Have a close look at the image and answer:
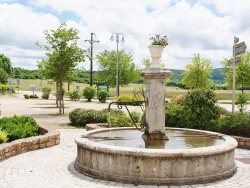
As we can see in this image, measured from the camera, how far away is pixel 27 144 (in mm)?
9727

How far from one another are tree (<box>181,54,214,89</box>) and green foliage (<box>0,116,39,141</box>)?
35.5 meters

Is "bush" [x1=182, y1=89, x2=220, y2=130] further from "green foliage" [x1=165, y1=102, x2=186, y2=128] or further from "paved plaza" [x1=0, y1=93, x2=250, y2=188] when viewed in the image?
"paved plaza" [x1=0, y1=93, x2=250, y2=188]

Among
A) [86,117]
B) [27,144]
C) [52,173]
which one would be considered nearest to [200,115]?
[86,117]

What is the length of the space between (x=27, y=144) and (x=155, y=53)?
13.8ft

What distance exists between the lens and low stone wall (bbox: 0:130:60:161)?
8719 millimetres

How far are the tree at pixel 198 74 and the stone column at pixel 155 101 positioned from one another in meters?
37.8

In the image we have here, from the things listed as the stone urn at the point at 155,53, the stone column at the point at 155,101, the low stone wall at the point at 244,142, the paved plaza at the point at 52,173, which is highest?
the stone urn at the point at 155,53

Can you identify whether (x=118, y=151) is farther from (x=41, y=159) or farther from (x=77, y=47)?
(x=77, y=47)

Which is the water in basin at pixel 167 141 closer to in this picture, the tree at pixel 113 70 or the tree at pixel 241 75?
the tree at pixel 241 75

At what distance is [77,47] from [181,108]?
11.6 m

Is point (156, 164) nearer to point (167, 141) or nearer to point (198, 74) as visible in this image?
point (167, 141)

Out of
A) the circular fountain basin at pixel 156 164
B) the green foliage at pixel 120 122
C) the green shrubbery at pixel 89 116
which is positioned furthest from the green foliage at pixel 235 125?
the green shrubbery at pixel 89 116

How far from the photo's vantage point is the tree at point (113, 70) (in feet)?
167

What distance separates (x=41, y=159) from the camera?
887 centimetres
